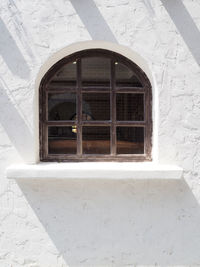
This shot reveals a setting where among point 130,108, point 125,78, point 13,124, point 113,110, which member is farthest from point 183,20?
point 13,124

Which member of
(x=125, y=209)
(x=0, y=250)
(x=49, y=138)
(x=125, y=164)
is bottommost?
(x=0, y=250)

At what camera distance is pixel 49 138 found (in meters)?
2.08

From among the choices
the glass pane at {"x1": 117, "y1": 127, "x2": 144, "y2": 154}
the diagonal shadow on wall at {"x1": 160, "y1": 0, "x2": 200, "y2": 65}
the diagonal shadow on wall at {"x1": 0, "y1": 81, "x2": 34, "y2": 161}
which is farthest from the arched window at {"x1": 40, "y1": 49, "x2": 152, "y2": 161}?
the diagonal shadow on wall at {"x1": 160, "y1": 0, "x2": 200, "y2": 65}

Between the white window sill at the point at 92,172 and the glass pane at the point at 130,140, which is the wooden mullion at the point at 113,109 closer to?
the glass pane at the point at 130,140

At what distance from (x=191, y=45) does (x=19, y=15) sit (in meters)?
1.60

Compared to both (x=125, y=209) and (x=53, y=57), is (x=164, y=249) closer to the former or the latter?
(x=125, y=209)

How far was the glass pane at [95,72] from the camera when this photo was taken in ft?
6.74

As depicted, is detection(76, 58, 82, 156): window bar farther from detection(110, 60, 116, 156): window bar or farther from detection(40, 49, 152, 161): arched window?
detection(110, 60, 116, 156): window bar

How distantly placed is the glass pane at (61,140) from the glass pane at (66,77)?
450mm

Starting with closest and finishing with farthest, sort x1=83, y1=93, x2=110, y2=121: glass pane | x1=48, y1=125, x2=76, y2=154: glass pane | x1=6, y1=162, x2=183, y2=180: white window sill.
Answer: x1=6, y1=162, x2=183, y2=180: white window sill, x1=48, y1=125, x2=76, y2=154: glass pane, x1=83, y1=93, x2=110, y2=121: glass pane

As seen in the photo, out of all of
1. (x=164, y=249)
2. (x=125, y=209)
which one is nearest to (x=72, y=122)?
(x=125, y=209)

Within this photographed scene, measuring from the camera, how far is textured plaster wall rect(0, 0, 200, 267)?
71.1 inches

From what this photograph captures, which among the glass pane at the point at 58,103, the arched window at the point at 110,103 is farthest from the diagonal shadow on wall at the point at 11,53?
the glass pane at the point at 58,103

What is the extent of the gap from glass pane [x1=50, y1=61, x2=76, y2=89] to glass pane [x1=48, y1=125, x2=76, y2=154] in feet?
1.48
